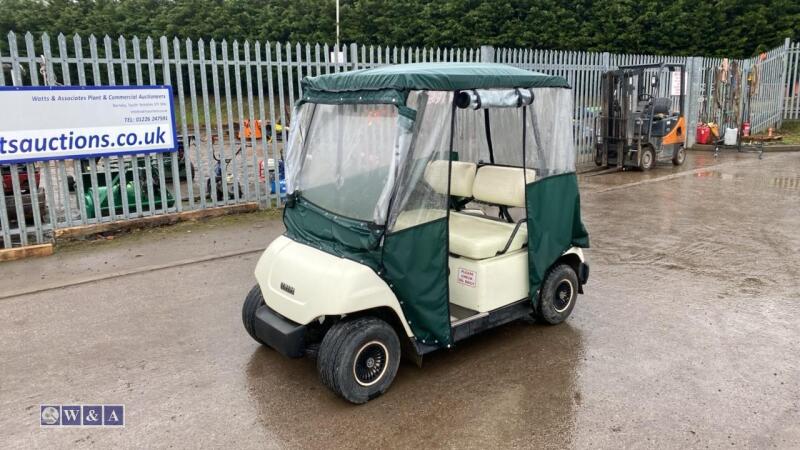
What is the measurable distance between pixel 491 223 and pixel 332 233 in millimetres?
1521

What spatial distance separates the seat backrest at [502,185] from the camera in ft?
15.3

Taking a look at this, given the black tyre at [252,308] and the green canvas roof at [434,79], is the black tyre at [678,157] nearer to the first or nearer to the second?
the green canvas roof at [434,79]

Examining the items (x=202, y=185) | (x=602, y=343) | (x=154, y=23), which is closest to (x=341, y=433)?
(x=602, y=343)

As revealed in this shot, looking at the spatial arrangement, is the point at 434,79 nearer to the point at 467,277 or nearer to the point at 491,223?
the point at 467,277

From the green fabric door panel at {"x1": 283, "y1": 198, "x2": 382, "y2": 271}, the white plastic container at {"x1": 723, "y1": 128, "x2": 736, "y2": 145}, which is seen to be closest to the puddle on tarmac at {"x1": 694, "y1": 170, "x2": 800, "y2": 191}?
the white plastic container at {"x1": 723, "y1": 128, "x2": 736, "y2": 145}

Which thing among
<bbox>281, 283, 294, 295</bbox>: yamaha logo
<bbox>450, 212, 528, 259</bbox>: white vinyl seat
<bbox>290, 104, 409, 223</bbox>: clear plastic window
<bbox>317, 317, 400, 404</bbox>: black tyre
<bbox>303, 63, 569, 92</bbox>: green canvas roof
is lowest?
<bbox>317, 317, 400, 404</bbox>: black tyre

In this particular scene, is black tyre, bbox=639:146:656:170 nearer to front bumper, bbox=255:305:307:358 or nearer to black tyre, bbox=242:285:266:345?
black tyre, bbox=242:285:266:345

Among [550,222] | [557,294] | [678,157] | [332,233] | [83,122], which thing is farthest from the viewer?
[678,157]

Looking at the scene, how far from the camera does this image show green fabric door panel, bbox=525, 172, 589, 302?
4.51 metres

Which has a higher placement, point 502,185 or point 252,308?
point 502,185

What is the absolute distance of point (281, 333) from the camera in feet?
12.4

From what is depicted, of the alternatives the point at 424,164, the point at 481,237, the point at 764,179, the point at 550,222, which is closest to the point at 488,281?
the point at 481,237

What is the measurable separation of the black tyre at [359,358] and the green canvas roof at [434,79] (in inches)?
57.8

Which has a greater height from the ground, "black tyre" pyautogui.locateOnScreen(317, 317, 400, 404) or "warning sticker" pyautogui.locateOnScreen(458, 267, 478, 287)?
"warning sticker" pyautogui.locateOnScreen(458, 267, 478, 287)
